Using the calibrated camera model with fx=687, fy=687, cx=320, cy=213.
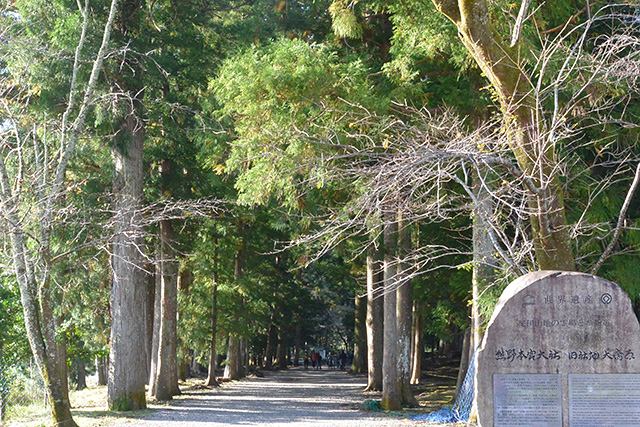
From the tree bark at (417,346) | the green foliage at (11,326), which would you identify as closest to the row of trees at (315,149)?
the green foliage at (11,326)

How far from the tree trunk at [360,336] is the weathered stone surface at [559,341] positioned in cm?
2661

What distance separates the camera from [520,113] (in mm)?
9602

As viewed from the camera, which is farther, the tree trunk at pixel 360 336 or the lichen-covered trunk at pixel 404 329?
the tree trunk at pixel 360 336

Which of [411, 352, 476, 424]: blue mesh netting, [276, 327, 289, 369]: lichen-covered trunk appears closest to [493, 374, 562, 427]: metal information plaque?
[411, 352, 476, 424]: blue mesh netting

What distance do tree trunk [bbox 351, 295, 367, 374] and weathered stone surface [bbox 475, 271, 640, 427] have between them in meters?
26.6

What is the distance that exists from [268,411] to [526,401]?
40.3 feet

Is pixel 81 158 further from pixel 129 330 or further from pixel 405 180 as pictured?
pixel 405 180

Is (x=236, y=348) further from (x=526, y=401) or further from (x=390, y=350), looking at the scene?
(x=526, y=401)

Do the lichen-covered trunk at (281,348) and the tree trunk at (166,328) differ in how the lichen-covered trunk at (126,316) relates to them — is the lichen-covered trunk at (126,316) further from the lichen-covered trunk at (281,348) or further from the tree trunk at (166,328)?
the lichen-covered trunk at (281,348)

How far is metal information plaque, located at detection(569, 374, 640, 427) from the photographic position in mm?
7680

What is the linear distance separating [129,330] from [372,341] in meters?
10.6

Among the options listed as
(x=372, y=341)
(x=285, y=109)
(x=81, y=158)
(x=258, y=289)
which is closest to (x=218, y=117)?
(x=285, y=109)

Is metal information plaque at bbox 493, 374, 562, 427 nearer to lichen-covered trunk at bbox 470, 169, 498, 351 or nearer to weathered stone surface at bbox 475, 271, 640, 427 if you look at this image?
weathered stone surface at bbox 475, 271, 640, 427

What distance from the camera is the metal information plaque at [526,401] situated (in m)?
7.71
